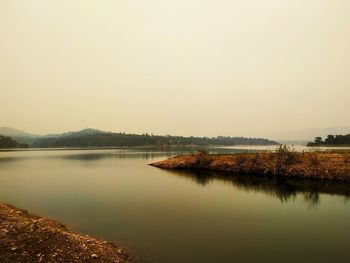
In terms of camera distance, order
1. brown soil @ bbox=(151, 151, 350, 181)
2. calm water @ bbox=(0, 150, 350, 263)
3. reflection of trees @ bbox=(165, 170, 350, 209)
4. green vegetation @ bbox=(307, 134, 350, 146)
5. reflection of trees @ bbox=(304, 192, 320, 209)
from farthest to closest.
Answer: green vegetation @ bbox=(307, 134, 350, 146), brown soil @ bbox=(151, 151, 350, 181), reflection of trees @ bbox=(165, 170, 350, 209), reflection of trees @ bbox=(304, 192, 320, 209), calm water @ bbox=(0, 150, 350, 263)

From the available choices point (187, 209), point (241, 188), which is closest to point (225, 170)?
point (241, 188)

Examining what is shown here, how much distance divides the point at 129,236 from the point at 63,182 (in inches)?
1256

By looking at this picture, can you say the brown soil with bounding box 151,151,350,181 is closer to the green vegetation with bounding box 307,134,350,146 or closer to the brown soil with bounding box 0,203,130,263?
the brown soil with bounding box 0,203,130,263

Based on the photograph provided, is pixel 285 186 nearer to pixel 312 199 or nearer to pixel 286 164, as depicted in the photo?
pixel 312 199

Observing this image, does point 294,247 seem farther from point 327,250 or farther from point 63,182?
point 63,182

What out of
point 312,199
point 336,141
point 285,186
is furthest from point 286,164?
point 336,141

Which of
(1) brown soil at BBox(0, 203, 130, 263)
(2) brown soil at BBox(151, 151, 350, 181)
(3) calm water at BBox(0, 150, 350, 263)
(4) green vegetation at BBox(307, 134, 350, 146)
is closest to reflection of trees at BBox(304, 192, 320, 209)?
(3) calm water at BBox(0, 150, 350, 263)

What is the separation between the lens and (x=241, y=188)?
42.0m

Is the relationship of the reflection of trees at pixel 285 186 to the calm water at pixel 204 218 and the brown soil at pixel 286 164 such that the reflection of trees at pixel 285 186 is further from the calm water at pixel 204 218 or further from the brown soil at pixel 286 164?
the brown soil at pixel 286 164

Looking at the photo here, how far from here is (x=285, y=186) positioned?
1684 inches

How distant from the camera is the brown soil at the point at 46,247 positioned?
13958 millimetres

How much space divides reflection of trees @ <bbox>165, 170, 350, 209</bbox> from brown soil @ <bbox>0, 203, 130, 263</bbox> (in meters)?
21.2

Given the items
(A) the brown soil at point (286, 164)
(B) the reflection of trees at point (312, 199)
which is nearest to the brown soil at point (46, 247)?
(B) the reflection of trees at point (312, 199)

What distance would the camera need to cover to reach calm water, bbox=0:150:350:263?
57.8ft
